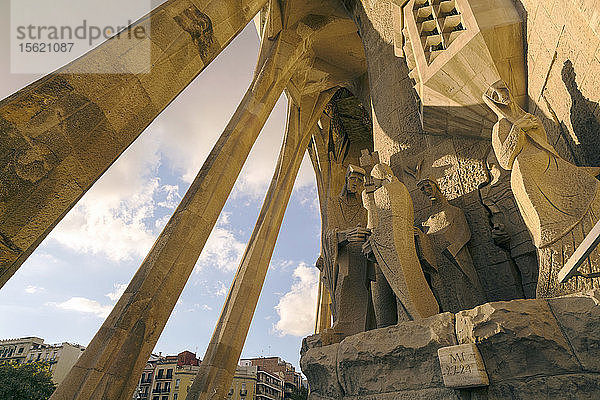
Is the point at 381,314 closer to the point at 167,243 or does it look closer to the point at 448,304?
the point at 448,304

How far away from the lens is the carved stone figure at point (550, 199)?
260cm

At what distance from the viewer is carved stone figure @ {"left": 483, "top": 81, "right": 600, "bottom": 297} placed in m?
2.60

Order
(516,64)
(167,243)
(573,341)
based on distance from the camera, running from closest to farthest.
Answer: (573,341), (516,64), (167,243)

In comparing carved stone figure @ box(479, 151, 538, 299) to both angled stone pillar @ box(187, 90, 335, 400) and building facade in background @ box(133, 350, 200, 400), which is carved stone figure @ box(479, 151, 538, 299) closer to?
angled stone pillar @ box(187, 90, 335, 400)

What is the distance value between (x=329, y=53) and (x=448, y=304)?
10.6 metres

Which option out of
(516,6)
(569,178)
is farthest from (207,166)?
(569,178)

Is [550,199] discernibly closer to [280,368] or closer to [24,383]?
[24,383]

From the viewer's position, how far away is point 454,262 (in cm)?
413

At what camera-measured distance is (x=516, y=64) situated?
14.8 feet

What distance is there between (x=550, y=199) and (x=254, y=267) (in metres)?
8.43

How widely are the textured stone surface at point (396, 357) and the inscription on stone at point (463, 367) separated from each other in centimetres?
10

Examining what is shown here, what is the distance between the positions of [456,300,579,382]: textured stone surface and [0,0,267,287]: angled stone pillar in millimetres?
3330

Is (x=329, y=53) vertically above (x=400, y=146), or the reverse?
(x=329, y=53)

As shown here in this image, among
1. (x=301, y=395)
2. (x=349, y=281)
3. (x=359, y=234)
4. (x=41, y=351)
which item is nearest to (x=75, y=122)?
(x=359, y=234)
